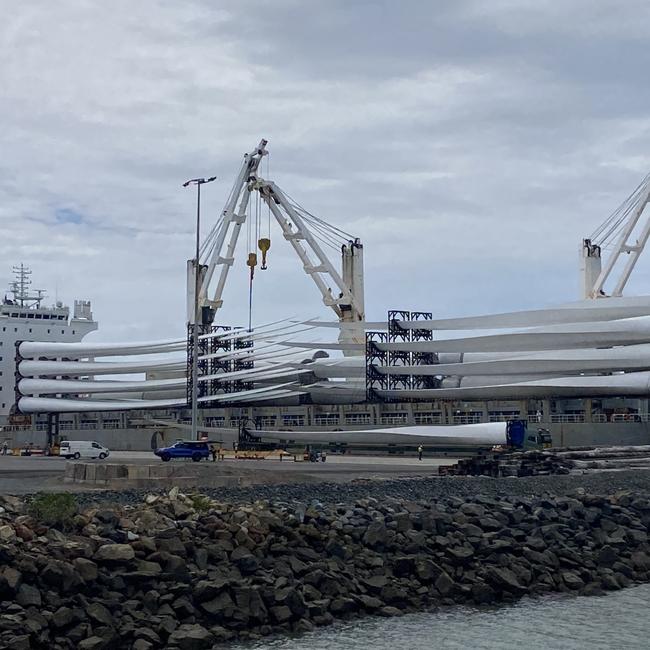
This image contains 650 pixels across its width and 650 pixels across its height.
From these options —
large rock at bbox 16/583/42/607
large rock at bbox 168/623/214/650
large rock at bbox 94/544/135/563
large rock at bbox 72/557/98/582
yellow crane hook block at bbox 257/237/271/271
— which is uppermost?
yellow crane hook block at bbox 257/237/271/271

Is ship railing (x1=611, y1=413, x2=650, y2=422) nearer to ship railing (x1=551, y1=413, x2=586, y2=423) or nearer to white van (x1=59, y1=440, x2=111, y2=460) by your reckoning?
ship railing (x1=551, y1=413, x2=586, y2=423)

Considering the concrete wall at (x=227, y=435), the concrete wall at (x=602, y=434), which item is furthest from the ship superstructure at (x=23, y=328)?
the concrete wall at (x=602, y=434)

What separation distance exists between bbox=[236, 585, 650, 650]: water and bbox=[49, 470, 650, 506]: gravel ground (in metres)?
7.10

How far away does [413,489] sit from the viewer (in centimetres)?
3134

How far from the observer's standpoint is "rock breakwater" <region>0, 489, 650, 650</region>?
56.4 ft

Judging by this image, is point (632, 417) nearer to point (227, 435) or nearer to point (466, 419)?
point (466, 419)

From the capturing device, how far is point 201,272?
9644 cm

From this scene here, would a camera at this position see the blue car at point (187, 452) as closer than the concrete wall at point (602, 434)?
Yes

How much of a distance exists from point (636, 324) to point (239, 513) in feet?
173

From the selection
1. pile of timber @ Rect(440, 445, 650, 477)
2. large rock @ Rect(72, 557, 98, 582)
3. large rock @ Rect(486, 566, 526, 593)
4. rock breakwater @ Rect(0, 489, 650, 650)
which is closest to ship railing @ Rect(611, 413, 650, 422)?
pile of timber @ Rect(440, 445, 650, 477)

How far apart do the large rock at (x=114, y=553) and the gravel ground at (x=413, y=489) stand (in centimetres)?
692

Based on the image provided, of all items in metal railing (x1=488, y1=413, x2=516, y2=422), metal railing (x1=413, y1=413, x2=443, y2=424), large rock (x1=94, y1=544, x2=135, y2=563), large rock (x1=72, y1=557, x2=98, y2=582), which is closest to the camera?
large rock (x1=72, y1=557, x2=98, y2=582)

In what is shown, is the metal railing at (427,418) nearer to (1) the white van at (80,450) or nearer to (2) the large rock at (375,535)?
(1) the white van at (80,450)

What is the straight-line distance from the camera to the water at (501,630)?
18.6 m
